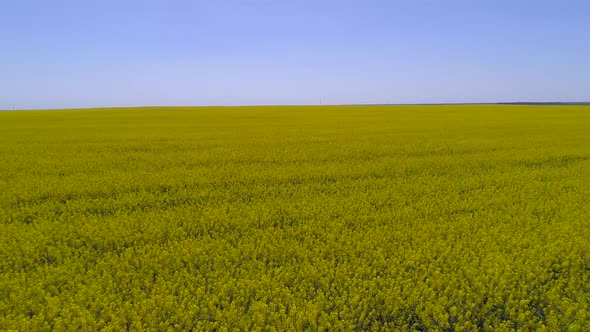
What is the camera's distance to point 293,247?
6.23 meters

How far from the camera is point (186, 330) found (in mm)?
4301

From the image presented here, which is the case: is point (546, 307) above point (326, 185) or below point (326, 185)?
below

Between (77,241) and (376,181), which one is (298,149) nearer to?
(376,181)

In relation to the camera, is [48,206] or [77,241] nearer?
[77,241]

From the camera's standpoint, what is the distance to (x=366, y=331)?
440cm

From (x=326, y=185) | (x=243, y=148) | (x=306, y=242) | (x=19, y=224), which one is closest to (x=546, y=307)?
(x=306, y=242)

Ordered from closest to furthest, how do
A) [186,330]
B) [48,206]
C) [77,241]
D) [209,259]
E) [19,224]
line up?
1. [186,330]
2. [209,259]
3. [77,241]
4. [19,224]
5. [48,206]

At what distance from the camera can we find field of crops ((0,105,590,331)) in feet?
15.0

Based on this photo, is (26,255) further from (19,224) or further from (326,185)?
(326,185)

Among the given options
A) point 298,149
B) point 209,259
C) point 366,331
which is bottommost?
point 366,331

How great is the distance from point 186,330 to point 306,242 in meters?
2.71

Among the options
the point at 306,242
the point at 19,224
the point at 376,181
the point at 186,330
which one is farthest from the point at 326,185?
the point at 19,224

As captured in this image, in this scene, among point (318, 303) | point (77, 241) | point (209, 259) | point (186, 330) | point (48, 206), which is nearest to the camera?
point (186, 330)

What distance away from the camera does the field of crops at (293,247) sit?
15.0 ft
